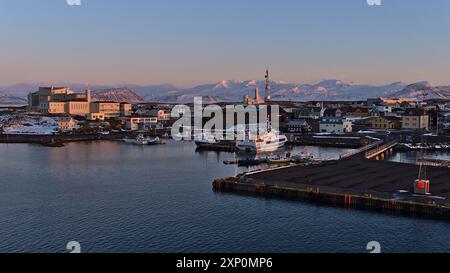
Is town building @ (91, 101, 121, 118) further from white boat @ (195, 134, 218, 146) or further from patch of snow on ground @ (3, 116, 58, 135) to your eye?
white boat @ (195, 134, 218, 146)

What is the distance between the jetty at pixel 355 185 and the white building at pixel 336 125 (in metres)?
6.34

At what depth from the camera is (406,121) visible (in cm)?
1358

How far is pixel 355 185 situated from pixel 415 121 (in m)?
9.45

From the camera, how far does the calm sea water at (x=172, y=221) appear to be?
3.26 metres

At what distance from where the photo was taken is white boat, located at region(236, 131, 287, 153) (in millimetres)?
9727

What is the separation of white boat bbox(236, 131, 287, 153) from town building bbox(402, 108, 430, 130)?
4.96m

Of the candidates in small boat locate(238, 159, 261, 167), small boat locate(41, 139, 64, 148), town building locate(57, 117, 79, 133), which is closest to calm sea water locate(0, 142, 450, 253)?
small boat locate(238, 159, 261, 167)

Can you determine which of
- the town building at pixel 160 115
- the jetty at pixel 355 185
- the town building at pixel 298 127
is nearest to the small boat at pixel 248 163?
the jetty at pixel 355 185

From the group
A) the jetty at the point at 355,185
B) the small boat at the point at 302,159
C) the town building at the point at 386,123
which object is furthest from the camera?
the town building at the point at 386,123

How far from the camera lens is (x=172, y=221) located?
12.8ft

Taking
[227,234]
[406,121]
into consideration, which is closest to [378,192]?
[227,234]

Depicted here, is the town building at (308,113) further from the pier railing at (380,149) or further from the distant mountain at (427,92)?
the distant mountain at (427,92)
